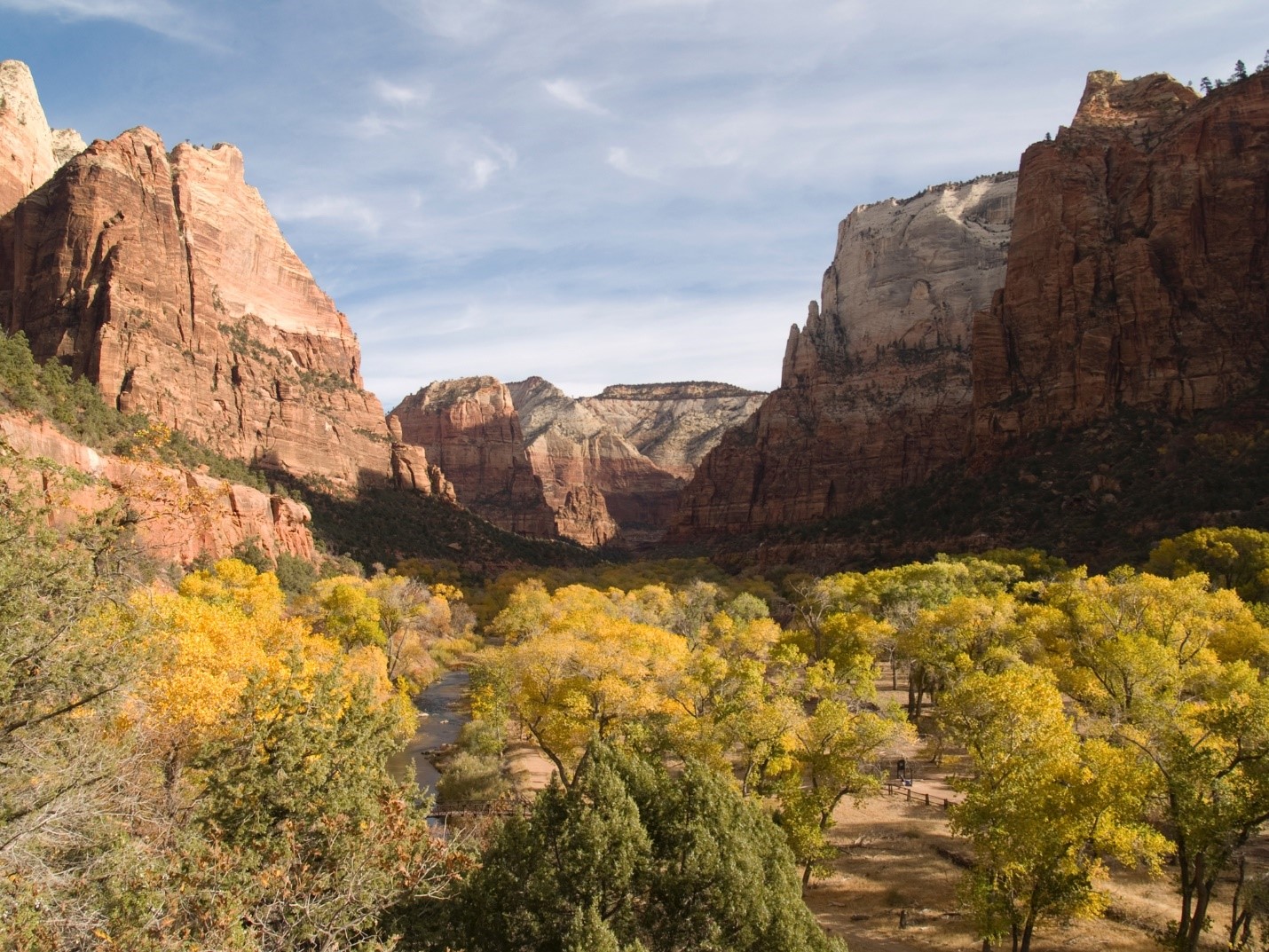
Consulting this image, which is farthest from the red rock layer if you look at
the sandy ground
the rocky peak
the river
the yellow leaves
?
the rocky peak

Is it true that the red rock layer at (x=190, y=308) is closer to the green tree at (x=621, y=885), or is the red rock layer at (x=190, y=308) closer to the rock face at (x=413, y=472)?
the rock face at (x=413, y=472)

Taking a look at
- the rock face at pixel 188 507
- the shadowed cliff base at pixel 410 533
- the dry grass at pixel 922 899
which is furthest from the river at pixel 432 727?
the shadowed cliff base at pixel 410 533

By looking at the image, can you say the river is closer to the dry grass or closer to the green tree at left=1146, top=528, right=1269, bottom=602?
the dry grass

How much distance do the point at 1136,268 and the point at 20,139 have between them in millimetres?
119457

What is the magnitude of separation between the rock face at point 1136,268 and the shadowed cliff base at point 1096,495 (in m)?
3.62

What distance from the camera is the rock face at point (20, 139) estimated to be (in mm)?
86812

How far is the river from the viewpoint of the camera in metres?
31.7

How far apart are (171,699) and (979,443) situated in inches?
3285

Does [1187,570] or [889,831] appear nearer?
[889,831]

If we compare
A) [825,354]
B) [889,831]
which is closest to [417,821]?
[889,831]

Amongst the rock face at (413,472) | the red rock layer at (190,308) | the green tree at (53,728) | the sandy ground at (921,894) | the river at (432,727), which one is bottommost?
the river at (432,727)

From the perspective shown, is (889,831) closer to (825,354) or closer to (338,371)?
(338,371)

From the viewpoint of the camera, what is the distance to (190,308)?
89.1m

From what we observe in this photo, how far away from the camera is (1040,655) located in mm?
Answer: 32250
